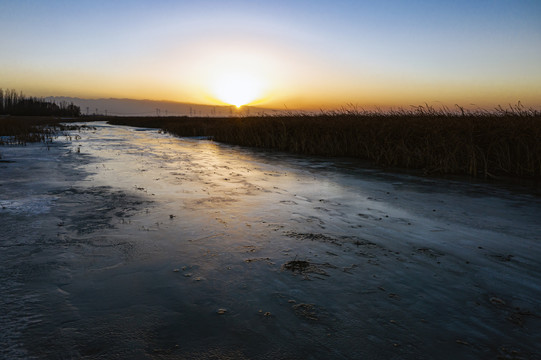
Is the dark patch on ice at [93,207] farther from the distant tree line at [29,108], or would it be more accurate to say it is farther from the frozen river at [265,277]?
the distant tree line at [29,108]

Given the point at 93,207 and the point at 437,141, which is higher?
the point at 437,141

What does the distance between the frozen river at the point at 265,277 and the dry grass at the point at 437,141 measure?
426 centimetres

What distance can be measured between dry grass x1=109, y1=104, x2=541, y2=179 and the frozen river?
426cm

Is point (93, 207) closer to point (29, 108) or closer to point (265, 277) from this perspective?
point (265, 277)

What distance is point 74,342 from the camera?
2609 millimetres

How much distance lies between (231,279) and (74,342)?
1.56 metres

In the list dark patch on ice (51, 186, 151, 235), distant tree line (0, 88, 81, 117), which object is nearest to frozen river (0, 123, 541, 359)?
dark patch on ice (51, 186, 151, 235)

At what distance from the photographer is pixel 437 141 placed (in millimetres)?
13117

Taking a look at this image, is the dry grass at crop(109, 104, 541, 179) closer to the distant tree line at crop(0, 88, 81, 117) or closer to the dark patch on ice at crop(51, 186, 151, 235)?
the dark patch on ice at crop(51, 186, 151, 235)

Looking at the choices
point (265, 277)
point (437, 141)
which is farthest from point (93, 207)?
point (437, 141)

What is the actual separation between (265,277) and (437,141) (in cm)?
1153

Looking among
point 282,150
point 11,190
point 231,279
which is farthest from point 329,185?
point 282,150

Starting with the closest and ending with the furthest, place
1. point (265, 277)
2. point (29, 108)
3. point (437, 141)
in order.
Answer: point (265, 277)
point (437, 141)
point (29, 108)

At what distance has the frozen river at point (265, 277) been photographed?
105 inches
